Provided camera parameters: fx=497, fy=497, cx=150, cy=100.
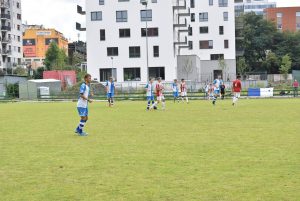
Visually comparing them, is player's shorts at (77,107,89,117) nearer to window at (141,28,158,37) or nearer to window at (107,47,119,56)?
window at (107,47,119,56)

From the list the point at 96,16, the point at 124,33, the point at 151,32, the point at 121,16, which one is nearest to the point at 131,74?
the point at 124,33

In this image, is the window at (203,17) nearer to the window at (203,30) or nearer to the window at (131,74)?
the window at (203,30)

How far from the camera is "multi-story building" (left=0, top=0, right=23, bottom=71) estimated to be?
99625 mm


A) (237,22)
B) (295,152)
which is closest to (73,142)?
(295,152)

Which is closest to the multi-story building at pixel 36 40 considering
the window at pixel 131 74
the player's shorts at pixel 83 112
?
the window at pixel 131 74

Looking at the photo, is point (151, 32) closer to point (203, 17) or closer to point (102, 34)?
point (102, 34)

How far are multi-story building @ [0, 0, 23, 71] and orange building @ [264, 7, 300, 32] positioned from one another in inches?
2736

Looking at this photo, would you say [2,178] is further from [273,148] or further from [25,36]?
[25,36]

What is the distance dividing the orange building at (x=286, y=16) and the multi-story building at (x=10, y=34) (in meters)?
69.5

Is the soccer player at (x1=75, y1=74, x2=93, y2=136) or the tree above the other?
the tree

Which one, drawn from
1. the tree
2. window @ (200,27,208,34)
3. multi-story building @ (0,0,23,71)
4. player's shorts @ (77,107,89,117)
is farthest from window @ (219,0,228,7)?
player's shorts @ (77,107,89,117)

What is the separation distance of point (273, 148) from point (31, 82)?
4803 cm

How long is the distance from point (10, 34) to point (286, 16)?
3000 inches

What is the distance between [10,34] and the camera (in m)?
103
